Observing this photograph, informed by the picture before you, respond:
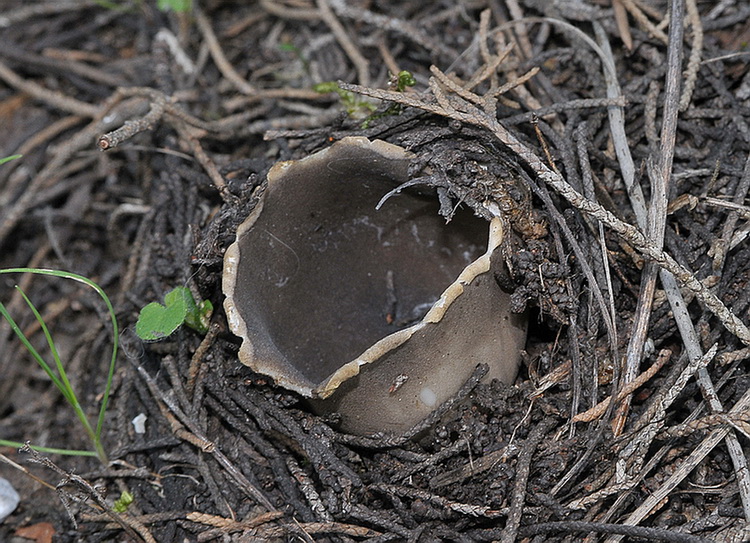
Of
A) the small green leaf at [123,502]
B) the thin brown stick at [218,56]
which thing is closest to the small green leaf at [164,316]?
the small green leaf at [123,502]

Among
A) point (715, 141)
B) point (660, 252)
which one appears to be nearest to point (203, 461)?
point (660, 252)

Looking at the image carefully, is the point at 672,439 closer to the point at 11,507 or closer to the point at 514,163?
the point at 514,163

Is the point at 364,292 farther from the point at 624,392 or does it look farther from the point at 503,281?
the point at 624,392

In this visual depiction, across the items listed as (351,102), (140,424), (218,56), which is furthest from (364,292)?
(218,56)

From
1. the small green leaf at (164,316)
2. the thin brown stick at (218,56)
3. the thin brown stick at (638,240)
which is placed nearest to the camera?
the thin brown stick at (638,240)

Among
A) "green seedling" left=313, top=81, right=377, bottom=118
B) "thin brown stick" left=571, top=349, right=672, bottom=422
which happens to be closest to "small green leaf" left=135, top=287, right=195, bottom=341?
"green seedling" left=313, top=81, right=377, bottom=118

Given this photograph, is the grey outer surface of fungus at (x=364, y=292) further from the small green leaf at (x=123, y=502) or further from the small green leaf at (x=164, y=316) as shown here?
the small green leaf at (x=123, y=502)
